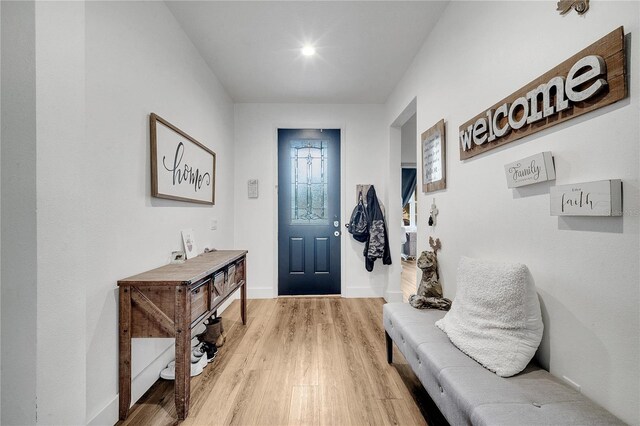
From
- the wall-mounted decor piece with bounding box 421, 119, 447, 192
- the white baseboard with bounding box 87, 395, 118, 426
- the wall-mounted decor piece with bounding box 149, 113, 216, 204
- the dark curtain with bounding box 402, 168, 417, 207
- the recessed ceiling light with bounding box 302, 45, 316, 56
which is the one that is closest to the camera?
the white baseboard with bounding box 87, 395, 118, 426

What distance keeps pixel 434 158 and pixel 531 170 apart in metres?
1.07

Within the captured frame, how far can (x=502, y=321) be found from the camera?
3.81 feet

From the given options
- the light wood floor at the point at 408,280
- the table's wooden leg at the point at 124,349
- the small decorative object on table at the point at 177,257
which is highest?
the small decorative object on table at the point at 177,257

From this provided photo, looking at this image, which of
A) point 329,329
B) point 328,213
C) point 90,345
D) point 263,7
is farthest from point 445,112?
point 90,345

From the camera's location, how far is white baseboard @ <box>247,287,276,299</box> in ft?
11.6

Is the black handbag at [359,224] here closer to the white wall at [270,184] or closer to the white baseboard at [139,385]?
the white wall at [270,184]

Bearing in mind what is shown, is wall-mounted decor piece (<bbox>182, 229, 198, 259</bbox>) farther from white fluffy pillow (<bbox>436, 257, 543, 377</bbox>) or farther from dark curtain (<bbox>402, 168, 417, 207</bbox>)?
dark curtain (<bbox>402, 168, 417, 207</bbox>)

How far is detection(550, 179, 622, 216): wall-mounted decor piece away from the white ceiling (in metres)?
1.71

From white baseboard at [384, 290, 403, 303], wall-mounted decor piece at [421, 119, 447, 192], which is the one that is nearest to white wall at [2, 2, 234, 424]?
wall-mounted decor piece at [421, 119, 447, 192]

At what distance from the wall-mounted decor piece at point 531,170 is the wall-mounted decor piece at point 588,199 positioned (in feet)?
0.27

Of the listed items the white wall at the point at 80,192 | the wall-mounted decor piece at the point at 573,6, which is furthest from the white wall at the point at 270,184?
the wall-mounted decor piece at the point at 573,6

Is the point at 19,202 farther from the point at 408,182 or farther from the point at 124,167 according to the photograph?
the point at 408,182

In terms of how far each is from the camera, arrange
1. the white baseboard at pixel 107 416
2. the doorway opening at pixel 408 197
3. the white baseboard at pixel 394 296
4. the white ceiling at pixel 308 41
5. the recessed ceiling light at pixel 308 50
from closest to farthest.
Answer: the white baseboard at pixel 107 416, the white ceiling at pixel 308 41, the recessed ceiling light at pixel 308 50, the white baseboard at pixel 394 296, the doorway opening at pixel 408 197

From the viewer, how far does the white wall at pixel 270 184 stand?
Answer: 358cm
